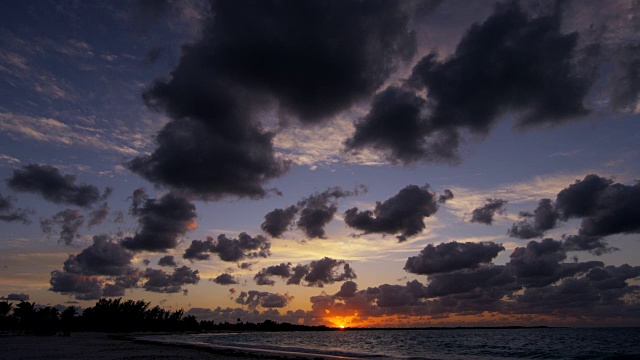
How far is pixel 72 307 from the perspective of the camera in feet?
595

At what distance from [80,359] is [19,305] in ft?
467

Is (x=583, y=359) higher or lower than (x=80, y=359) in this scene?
lower

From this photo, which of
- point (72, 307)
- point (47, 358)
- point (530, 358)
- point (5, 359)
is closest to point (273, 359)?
point (47, 358)

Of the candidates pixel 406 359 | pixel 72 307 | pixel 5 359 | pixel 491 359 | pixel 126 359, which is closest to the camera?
pixel 5 359

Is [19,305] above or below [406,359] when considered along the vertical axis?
above

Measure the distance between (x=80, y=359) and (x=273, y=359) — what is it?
59.9 feet

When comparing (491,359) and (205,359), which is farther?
(491,359)

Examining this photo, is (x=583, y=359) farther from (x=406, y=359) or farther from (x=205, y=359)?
(x=205, y=359)

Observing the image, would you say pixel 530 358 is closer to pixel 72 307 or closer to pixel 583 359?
pixel 583 359

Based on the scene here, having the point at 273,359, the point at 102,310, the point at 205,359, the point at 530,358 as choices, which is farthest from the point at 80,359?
the point at 102,310

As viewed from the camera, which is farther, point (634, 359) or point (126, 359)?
point (634, 359)

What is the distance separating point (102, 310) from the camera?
645 feet

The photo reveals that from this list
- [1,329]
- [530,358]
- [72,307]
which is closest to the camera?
[530,358]

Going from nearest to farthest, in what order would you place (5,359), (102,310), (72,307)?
(5,359), (72,307), (102,310)
